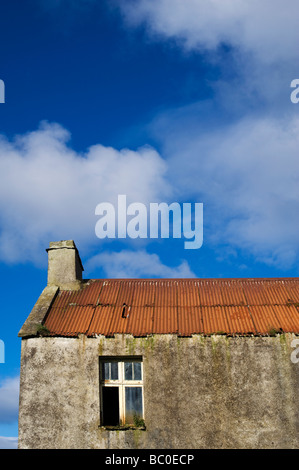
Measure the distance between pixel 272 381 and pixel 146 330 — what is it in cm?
358

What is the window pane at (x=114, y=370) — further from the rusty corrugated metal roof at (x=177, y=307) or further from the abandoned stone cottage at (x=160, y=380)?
the rusty corrugated metal roof at (x=177, y=307)

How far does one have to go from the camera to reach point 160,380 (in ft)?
42.2

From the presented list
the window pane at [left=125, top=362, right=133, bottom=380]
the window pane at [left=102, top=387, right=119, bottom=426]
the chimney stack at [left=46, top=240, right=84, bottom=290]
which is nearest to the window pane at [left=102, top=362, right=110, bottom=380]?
the window pane at [left=102, top=387, right=119, bottom=426]

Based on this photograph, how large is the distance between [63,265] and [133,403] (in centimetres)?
517

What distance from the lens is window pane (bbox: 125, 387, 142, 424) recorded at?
42.3 ft

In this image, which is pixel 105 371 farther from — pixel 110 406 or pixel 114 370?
pixel 110 406

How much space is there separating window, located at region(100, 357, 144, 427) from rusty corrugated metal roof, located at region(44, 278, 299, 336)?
881 millimetres

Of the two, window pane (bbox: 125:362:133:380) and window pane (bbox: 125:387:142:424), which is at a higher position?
window pane (bbox: 125:362:133:380)

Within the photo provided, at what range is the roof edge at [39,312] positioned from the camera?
13414 mm

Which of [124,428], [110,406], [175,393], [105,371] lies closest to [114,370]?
[105,371]

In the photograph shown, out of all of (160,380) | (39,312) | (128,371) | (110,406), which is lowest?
(110,406)

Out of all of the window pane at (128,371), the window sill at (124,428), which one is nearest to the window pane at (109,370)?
the window pane at (128,371)

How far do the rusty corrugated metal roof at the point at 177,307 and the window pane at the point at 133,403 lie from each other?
149cm

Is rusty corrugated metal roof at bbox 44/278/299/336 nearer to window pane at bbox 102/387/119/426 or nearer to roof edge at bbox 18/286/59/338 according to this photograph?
roof edge at bbox 18/286/59/338
